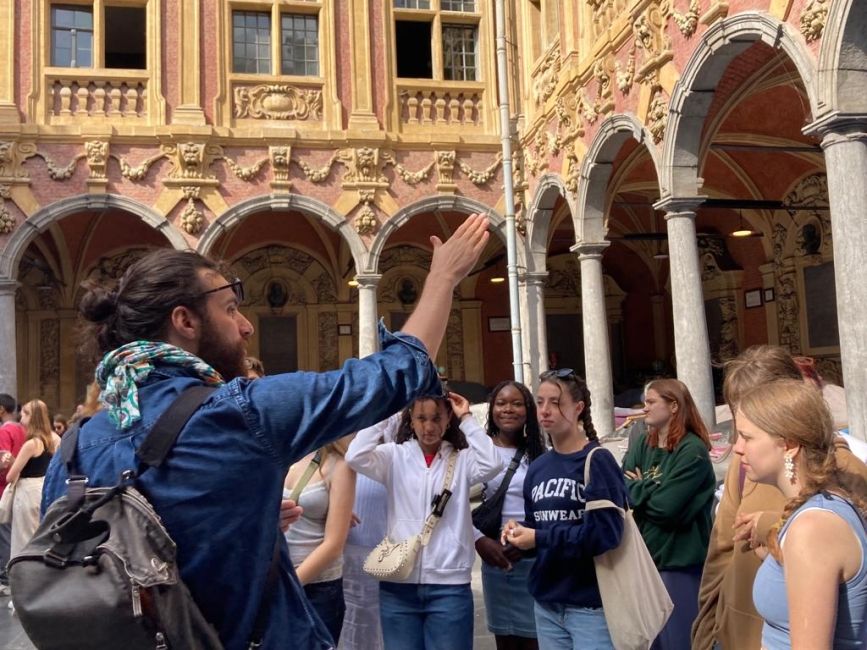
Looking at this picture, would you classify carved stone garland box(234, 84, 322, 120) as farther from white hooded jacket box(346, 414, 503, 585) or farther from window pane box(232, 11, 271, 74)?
white hooded jacket box(346, 414, 503, 585)

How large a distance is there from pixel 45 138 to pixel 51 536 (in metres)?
12.9

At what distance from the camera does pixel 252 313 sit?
18.0 m

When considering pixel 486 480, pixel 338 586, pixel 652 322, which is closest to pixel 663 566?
pixel 486 480

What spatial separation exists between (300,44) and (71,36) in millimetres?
3530

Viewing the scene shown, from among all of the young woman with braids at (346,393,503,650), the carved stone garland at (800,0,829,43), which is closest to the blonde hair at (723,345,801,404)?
the young woman with braids at (346,393,503,650)

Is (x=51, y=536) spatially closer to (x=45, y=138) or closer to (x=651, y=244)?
(x=45, y=138)

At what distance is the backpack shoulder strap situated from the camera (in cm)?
143

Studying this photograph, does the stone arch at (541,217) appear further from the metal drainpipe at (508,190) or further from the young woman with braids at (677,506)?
the young woman with braids at (677,506)

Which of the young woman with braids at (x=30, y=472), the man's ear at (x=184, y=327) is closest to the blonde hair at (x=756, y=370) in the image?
the man's ear at (x=184, y=327)

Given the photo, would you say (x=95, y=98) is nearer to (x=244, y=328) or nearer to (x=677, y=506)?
(x=677, y=506)

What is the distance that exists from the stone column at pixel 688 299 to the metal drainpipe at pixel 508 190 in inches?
165

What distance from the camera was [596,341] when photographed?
11.5m

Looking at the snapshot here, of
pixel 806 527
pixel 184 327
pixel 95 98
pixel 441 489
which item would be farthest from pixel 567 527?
pixel 95 98

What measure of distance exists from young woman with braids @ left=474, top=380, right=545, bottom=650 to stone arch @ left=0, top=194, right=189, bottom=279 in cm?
953
